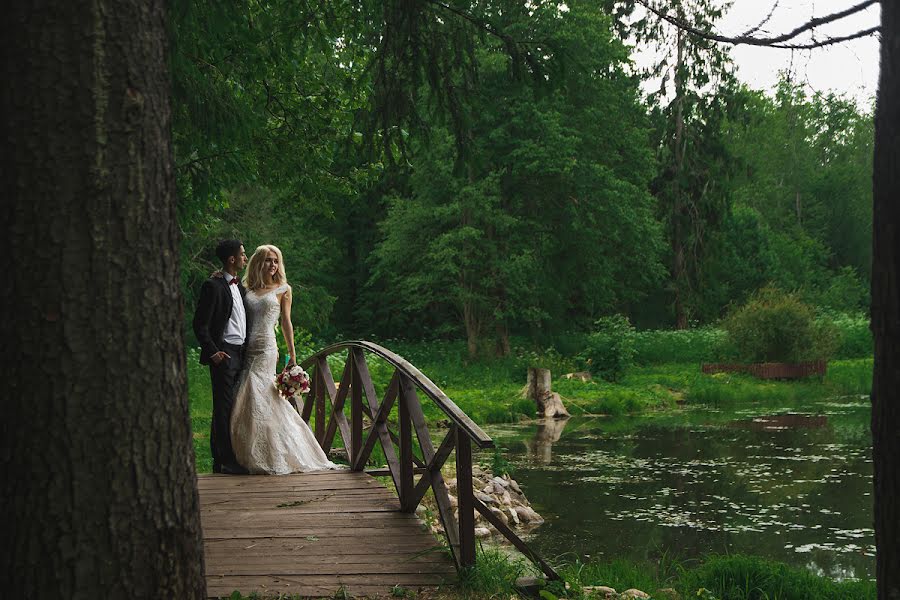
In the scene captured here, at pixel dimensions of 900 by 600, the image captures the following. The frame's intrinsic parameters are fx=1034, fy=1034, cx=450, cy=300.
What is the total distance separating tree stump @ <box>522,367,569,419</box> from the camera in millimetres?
19500

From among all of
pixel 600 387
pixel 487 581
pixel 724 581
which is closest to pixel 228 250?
pixel 487 581

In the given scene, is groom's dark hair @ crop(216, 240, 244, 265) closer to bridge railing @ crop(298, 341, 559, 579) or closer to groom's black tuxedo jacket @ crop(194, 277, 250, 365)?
groom's black tuxedo jacket @ crop(194, 277, 250, 365)

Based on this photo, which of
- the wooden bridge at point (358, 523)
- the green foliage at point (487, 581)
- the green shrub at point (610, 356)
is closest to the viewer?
the green foliage at point (487, 581)

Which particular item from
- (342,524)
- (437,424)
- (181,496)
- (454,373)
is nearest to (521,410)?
(437,424)

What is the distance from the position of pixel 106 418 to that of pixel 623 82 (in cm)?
3209

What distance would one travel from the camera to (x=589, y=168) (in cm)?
2931

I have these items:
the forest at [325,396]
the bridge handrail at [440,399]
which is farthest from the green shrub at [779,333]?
the bridge handrail at [440,399]

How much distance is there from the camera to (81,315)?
266cm

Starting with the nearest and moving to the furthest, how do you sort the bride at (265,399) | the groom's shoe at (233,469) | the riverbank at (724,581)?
the riverbank at (724,581)
the bride at (265,399)
the groom's shoe at (233,469)

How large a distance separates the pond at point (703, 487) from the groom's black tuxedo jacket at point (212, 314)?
10.2 feet

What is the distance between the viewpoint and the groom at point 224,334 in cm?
735

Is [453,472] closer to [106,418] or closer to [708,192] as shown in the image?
[106,418]

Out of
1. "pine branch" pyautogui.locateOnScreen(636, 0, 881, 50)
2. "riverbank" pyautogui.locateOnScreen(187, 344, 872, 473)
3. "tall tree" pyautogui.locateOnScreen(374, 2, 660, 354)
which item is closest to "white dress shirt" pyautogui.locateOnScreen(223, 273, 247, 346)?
"pine branch" pyautogui.locateOnScreen(636, 0, 881, 50)

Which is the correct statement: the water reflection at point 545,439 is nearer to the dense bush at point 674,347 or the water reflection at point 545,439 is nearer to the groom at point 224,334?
the groom at point 224,334
